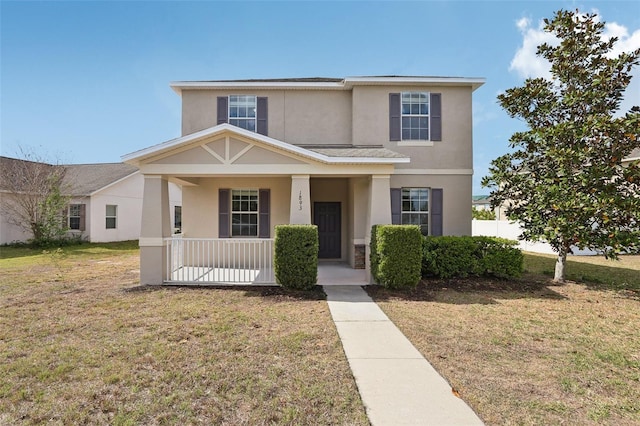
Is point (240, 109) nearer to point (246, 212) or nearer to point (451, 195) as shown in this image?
point (246, 212)

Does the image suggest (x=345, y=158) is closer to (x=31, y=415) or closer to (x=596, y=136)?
(x=596, y=136)

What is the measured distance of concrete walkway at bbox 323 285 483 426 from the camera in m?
3.27

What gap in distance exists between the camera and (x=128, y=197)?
22.3 m

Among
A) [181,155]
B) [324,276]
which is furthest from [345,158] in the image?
[181,155]

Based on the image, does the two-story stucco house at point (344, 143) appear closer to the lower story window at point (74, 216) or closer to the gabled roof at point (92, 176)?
the gabled roof at point (92, 176)

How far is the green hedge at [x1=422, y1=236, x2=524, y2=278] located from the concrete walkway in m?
3.84

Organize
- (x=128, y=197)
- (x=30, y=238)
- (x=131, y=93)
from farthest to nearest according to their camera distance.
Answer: (x=128, y=197), (x=30, y=238), (x=131, y=93)

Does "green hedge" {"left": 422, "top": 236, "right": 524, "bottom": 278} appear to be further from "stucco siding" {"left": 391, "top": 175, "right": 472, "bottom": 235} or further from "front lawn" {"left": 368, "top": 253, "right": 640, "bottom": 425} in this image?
"stucco siding" {"left": 391, "top": 175, "right": 472, "bottom": 235}

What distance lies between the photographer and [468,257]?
9.65 m

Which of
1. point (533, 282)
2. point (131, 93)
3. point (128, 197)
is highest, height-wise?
point (131, 93)

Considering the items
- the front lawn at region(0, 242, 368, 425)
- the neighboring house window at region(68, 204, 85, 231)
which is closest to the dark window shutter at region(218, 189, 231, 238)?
the front lawn at region(0, 242, 368, 425)

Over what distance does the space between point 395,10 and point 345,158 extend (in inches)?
243

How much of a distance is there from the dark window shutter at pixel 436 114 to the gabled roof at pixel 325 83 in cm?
47

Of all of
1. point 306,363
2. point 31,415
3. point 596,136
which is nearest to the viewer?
point 31,415
